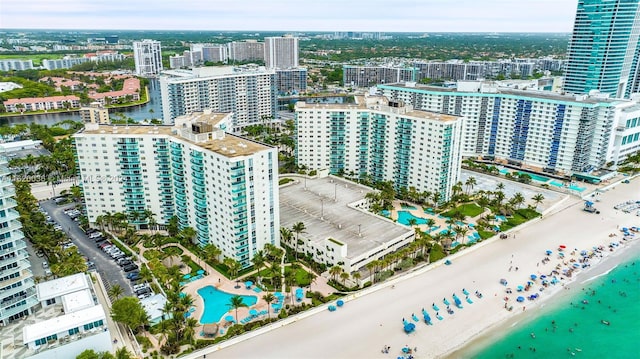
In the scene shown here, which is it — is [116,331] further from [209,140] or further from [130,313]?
[209,140]

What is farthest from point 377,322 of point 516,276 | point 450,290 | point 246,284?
point 516,276

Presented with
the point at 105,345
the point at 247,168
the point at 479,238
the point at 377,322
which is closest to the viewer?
the point at 105,345

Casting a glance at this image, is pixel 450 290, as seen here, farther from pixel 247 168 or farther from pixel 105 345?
pixel 105 345

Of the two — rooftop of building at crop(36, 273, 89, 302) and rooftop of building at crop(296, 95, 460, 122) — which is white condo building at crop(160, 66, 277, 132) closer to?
rooftop of building at crop(296, 95, 460, 122)

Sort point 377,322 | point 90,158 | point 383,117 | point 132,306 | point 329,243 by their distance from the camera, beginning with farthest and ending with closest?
point 383,117
point 90,158
point 329,243
point 377,322
point 132,306

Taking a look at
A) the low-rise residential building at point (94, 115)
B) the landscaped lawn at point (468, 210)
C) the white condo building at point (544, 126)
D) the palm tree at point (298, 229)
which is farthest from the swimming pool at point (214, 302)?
the low-rise residential building at point (94, 115)

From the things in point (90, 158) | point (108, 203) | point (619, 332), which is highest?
point (90, 158)
